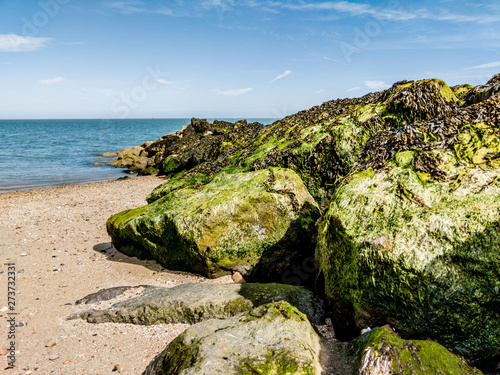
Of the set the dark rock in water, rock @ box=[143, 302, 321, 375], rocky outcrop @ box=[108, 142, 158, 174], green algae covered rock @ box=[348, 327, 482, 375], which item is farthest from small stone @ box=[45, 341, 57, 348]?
rocky outcrop @ box=[108, 142, 158, 174]

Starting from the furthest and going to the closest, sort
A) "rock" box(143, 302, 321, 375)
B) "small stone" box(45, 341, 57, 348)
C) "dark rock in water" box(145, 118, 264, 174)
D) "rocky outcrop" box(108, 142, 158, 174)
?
"rocky outcrop" box(108, 142, 158, 174) < "dark rock in water" box(145, 118, 264, 174) < "small stone" box(45, 341, 57, 348) < "rock" box(143, 302, 321, 375)

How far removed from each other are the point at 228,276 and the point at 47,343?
Result: 3.32 metres

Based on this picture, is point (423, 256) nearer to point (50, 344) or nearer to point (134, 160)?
point (50, 344)

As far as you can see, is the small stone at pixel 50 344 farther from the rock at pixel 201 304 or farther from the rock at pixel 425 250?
the rock at pixel 425 250

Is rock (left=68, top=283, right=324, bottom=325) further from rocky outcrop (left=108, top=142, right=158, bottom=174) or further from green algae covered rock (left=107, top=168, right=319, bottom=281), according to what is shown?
rocky outcrop (left=108, top=142, right=158, bottom=174)

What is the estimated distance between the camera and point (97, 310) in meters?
6.00

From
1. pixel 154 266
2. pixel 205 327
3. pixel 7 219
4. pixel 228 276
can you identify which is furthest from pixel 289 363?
pixel 7 219

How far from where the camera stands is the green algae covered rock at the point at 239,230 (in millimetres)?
7094

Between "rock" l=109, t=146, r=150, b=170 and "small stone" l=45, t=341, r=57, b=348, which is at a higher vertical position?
"rock" l=109, t=146, r=150, b=170

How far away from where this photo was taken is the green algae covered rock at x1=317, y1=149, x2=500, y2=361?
13.6 ft

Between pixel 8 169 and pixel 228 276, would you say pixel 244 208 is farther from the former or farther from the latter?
pixel 8 169

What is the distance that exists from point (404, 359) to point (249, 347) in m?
1.67

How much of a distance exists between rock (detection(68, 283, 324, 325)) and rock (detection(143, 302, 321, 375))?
906 mm

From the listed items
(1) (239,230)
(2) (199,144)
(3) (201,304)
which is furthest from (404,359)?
(2) (199,144)
